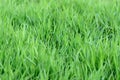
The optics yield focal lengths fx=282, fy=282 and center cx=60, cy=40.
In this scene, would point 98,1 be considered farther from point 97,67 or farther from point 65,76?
point 65,76

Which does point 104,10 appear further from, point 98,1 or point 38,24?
point 38,24

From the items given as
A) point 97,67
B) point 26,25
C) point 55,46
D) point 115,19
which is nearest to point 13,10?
point 26,25

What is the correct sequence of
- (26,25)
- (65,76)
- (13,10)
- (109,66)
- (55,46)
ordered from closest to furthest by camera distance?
(65,76)
(109,66)
(55,46)
(26,25)
(13,10)

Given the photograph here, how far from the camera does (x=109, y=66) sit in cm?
159

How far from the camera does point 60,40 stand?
1.89 metres

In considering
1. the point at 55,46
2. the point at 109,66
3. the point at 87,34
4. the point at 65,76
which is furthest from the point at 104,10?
the point at 65,76

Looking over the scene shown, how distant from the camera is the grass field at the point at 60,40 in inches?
60.4

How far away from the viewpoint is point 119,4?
2.35m

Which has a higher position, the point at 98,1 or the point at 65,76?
the point at 98,1

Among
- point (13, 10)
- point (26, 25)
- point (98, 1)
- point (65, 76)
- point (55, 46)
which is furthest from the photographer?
point (98, 1)

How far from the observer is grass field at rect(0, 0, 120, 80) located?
5.04 ft

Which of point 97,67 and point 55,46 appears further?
point 55,46

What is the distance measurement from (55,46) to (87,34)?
0.25 m

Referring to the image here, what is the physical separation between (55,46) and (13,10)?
2.02 ft
